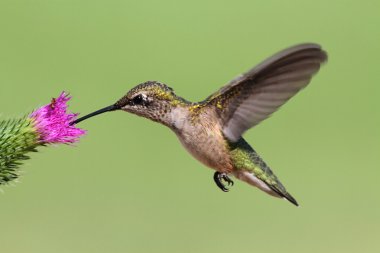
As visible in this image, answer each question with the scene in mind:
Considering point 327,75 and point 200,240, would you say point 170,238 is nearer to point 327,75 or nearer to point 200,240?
point 200,240

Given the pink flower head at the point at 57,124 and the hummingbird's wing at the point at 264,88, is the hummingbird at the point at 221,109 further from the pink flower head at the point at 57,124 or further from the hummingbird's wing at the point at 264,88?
the pink flower head at the point at 57,124

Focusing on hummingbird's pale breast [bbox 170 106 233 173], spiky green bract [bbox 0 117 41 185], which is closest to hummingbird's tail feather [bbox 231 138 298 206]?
hummingbird's pale breast [bbox 170 106 233 173]

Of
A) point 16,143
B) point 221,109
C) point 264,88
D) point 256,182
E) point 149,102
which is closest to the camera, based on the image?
point 264,88

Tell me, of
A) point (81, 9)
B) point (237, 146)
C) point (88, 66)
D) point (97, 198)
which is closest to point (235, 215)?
point (97, 198)

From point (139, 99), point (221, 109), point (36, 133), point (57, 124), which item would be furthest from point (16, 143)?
point (221, 109)

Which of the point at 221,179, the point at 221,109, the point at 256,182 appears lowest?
the point at 256,182

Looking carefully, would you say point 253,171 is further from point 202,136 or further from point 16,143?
point 16,143
